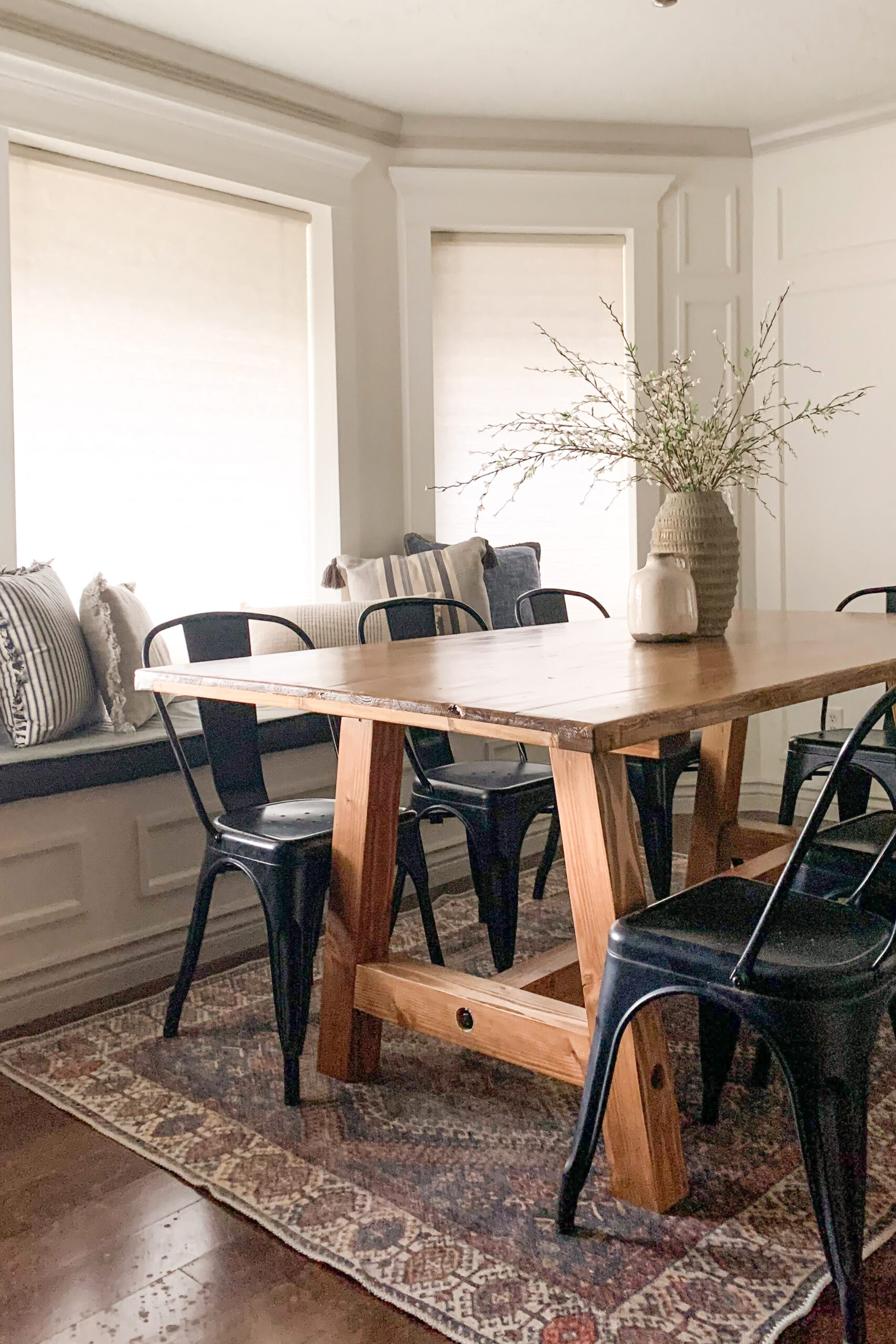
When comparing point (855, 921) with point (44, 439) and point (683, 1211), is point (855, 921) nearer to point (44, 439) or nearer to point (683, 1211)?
point (683, 1211)

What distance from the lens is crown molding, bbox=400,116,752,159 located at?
4.46 m

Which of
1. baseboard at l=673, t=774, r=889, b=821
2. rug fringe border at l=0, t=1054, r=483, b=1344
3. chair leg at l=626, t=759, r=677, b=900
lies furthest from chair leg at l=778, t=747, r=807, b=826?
rug fringe border at l=0, t=1054, r=483, b=1344

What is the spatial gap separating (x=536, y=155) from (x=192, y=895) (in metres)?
3.31

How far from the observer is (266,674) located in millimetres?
2125

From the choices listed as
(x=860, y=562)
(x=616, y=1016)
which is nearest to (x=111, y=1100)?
(x=616, y=1016)

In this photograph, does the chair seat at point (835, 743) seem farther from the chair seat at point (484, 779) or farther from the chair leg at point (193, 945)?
the chair leg at point (193, 945)

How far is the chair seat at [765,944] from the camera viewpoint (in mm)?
1463

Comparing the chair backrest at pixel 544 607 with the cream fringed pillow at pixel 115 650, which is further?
the chair backrest at pixel 544 607

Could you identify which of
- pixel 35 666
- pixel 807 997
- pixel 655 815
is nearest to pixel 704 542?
pixel 655 815

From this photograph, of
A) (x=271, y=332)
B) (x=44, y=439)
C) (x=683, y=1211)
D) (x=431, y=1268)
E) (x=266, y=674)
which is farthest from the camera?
(x=271, y=332)

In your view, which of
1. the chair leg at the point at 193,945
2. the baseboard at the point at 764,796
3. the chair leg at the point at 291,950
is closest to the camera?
the chair leg at the point at 291,950

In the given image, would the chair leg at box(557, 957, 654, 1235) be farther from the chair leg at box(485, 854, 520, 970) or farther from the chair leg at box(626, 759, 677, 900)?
the chair leg at box(626, 759, 677, 900)

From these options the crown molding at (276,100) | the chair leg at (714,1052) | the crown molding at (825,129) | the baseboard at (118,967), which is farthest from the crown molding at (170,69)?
the chair leg at (714,1052)

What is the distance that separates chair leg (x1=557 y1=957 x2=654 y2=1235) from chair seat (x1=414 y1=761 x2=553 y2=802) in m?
1.01
